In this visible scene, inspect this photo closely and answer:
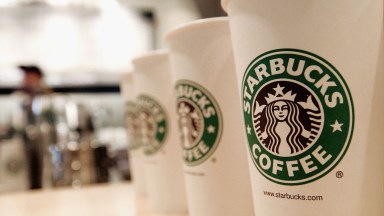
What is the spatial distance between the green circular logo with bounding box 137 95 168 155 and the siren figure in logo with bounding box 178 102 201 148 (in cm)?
9

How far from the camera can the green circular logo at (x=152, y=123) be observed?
50 centimetres

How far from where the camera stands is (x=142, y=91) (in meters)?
0.53

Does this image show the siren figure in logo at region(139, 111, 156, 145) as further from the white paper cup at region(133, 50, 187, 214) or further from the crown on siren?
the crown on siren

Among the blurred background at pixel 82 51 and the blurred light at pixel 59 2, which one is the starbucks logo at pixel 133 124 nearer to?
the blurred background at pixel 82 51

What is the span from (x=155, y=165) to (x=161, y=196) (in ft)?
0.15

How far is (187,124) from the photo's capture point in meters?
0.41

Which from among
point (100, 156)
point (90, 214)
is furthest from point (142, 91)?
point (100, 156)

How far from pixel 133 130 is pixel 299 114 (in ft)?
1.37

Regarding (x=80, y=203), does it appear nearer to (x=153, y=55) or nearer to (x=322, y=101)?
(x=153, y=55)

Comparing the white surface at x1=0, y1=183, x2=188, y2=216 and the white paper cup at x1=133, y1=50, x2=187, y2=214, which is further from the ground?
the white paper cup at x1=133, y1=50, x2=187, y2=214

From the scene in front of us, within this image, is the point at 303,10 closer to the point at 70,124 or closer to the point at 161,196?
the point at 161,196

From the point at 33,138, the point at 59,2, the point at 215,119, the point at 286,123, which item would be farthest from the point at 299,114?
the point at 59,2

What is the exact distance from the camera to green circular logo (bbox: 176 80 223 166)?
0.38 metres

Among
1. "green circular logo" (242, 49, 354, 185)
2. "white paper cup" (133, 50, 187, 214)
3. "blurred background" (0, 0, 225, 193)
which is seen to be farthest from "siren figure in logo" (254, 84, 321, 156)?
"blurred background" (0, 0, 225, 193)
